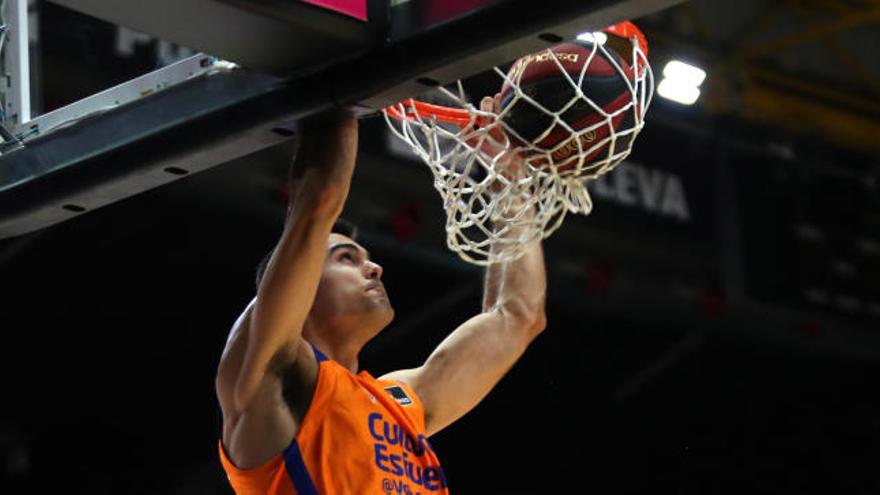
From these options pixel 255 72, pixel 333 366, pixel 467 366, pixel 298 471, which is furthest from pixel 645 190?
pixel 255 72

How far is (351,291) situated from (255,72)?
1.07 m

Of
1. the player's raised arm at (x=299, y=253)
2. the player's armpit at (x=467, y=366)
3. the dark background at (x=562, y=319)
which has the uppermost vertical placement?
the player's raised arm at (x=299, y=253)

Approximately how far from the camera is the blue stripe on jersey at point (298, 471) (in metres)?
3.19

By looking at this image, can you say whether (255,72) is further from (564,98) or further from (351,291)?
(351,291)

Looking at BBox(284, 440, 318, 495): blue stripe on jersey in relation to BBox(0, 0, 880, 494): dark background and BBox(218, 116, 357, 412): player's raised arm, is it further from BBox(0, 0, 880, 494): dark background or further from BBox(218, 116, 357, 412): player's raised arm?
BBox(0, 0, 880, 494): dark background

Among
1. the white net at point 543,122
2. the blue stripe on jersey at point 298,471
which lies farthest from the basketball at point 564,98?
the blue stripe on jersey at point 298,471

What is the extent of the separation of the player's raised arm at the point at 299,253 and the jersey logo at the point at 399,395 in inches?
22.0

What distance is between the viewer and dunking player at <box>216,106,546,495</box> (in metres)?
2.80

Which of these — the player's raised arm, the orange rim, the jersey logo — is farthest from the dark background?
the player's raised arm

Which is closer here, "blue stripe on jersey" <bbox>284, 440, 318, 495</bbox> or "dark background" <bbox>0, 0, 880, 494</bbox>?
"blue stripe on jersey" <bbox>284, 440, 318, 495</bbox>

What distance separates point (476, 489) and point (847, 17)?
3873 millimetres

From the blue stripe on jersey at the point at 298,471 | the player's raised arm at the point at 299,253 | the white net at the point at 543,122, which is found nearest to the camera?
the player's raised arm at the point at 299,253

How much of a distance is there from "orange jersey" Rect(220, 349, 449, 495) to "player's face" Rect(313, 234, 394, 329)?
0.58ft

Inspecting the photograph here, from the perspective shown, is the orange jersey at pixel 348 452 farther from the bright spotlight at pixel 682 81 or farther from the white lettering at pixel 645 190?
the white lettering at pixel 645 190
